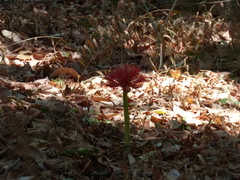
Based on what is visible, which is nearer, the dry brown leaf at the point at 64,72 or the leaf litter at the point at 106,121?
the leaf litter at the point at 106,121

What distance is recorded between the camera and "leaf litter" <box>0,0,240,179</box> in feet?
5.79

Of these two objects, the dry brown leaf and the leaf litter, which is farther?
the dry brown leaf

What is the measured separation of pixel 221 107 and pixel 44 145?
4.05 feet

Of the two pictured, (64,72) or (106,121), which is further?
(64,72)

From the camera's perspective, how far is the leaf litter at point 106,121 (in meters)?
1.77

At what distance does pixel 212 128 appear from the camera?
2352 millimetres

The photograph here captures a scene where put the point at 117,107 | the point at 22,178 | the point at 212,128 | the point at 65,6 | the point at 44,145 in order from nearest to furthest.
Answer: the point at 22,178 → the point at 44,145 → the point at 212,128 → the point at 117,107 → the point at 65,6

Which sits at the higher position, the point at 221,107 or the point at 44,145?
the point at 44,145

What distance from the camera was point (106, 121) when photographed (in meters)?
2.31

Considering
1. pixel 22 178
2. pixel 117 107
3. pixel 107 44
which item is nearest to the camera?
pixel 22 178

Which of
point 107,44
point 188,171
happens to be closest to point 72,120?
point 188,171

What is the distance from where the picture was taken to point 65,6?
16.2 ft

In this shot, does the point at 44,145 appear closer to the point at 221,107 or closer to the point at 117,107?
the point at 117,107

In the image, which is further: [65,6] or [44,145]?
[65,6]
